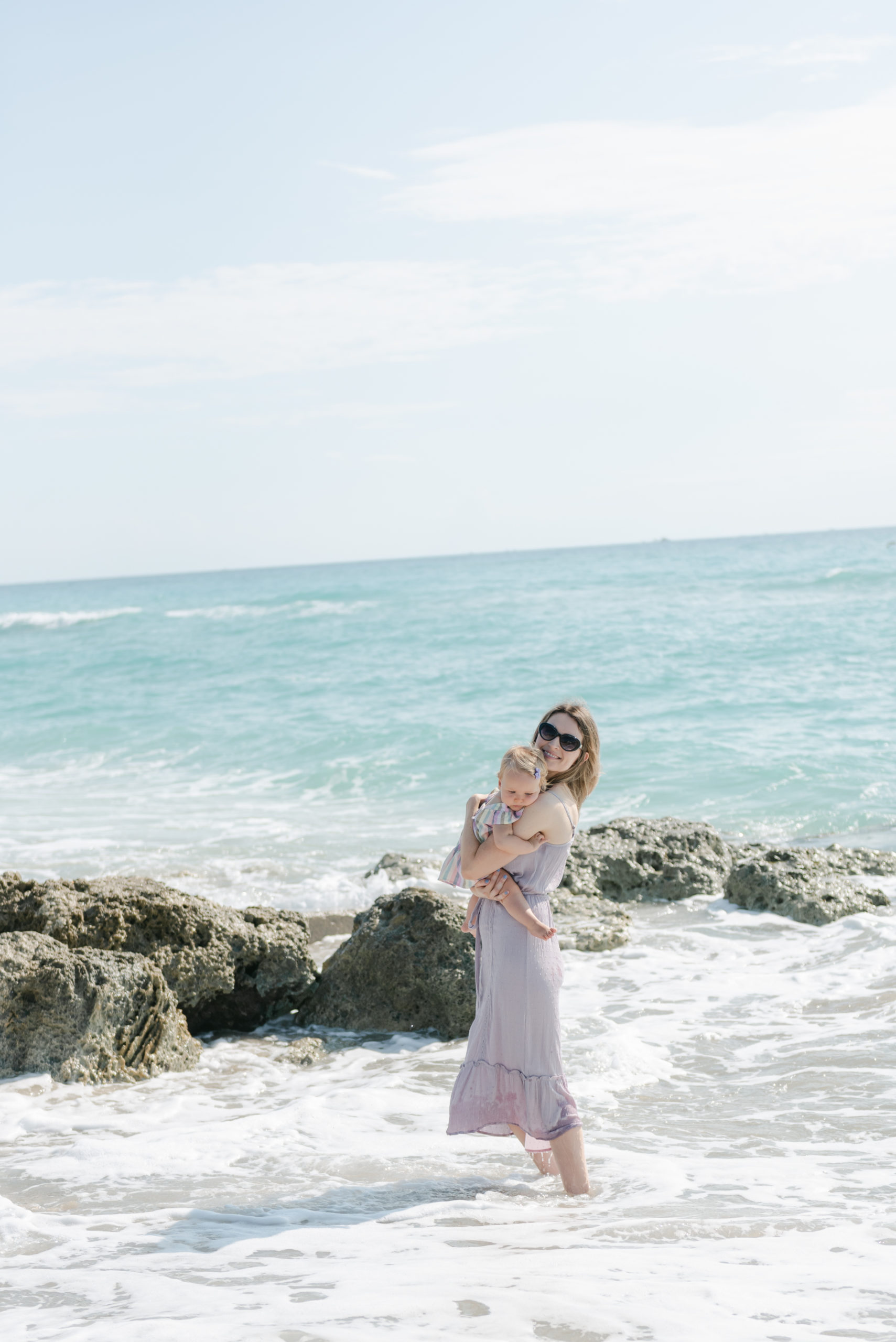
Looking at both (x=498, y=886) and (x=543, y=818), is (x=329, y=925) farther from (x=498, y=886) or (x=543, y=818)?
(x=543, y=818)

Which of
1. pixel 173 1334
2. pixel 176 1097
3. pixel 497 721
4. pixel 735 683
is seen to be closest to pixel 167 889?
pixel 176 1097

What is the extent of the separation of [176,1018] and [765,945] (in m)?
3.83

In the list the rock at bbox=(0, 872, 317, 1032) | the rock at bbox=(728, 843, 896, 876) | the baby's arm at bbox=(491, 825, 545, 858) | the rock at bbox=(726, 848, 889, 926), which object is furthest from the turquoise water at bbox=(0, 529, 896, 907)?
the baby's arm at bbox=(491, 825, 545, 858)

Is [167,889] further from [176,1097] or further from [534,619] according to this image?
[534,619]

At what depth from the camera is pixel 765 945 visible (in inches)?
286

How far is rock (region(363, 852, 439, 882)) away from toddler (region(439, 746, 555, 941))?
191 inches

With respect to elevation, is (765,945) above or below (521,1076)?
below

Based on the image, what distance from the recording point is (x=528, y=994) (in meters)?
3.98

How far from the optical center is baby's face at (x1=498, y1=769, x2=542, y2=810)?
3850 millimetres

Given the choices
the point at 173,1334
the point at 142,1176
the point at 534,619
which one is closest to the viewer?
the point at 173,1334

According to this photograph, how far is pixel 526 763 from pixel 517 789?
0.10 meters

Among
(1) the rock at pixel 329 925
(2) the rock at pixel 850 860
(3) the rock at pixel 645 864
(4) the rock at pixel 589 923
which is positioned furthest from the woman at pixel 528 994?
(2) the rock at pixel 850 860

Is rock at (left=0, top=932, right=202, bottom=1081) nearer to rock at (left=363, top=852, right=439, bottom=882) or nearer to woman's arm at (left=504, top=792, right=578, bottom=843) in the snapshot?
woman's arm at (left=504, top=792, right=578, bottom=843)

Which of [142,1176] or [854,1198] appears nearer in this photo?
[854,1198]
